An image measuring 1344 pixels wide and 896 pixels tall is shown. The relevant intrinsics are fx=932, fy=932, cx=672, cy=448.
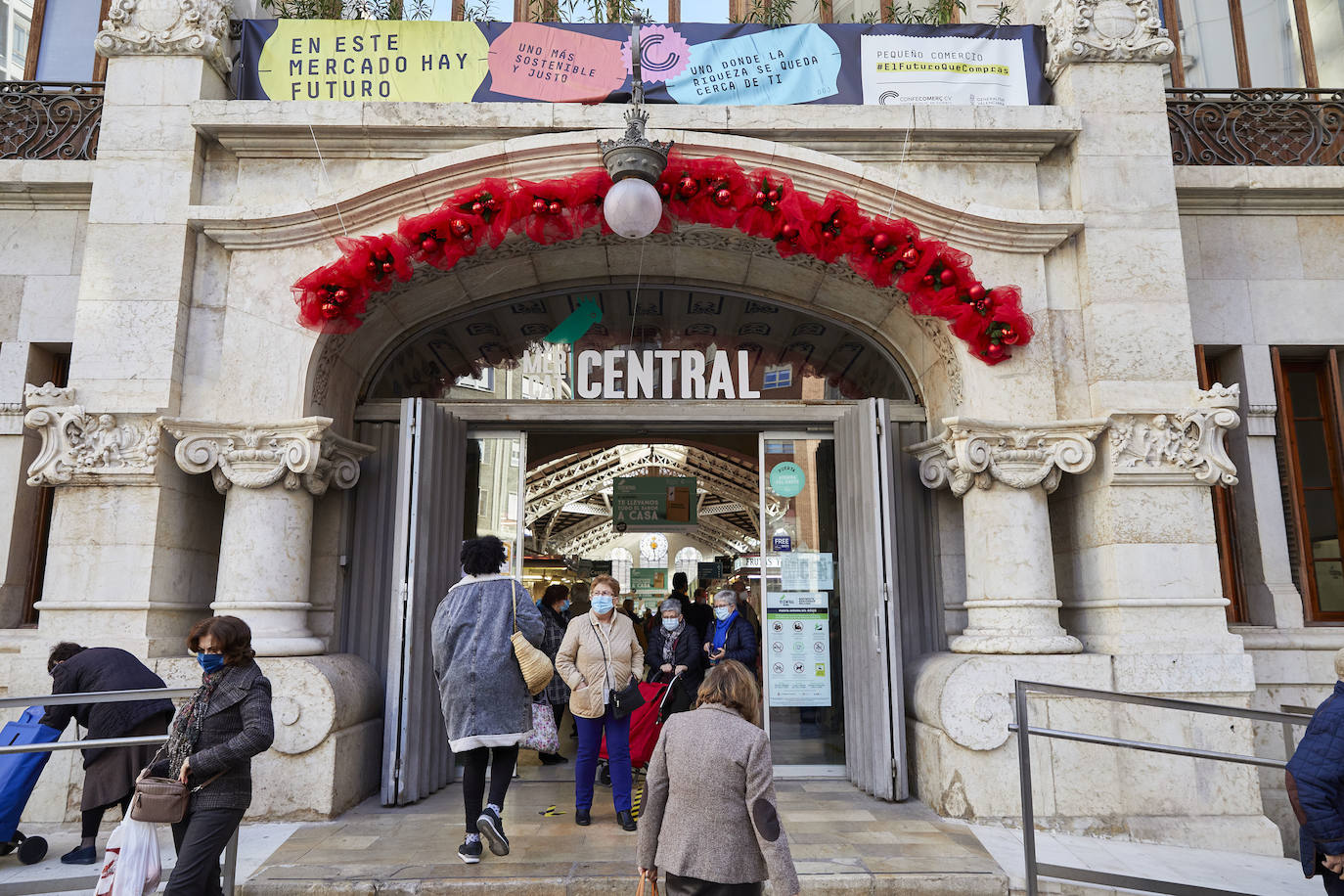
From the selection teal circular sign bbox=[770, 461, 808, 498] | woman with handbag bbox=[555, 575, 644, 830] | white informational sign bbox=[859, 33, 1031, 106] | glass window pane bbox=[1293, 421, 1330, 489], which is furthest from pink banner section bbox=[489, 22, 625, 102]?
glass window pane bbox=[1293, 421, 1330, 489]

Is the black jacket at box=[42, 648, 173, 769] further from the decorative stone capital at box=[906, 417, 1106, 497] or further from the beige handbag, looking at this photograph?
the decorative stone capital at box=[906, 417, 1106, 497]

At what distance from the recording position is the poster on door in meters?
7.69

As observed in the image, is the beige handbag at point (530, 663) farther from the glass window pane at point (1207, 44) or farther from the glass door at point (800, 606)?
the glass window pane at point (1207, 44)

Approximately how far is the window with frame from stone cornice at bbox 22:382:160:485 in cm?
887

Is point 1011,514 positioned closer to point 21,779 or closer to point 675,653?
point 675,653

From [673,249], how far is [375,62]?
274 cm

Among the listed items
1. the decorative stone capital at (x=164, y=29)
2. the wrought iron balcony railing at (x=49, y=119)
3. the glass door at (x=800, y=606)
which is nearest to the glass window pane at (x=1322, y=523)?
the glass door at (x=800, y=606)

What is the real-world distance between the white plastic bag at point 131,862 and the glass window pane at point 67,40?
733 centimetres

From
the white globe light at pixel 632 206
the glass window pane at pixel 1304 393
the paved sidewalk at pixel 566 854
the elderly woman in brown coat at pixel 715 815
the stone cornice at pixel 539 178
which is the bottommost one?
the paved sidewalk at pixel 566 854

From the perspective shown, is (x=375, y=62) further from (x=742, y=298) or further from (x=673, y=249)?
(x=742, y=298)

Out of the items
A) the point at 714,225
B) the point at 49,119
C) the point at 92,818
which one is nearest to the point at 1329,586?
the point at 714,225

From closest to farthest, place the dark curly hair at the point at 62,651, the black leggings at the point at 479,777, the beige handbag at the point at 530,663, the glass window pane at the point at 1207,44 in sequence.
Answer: the black leggings at the point at 479,777, the beige handbag at the point at 530,663, the dark curly hair at the point at 62,651, the glass window pane at the point at 1207,44

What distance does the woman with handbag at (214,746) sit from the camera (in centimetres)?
372

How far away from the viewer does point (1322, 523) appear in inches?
312
